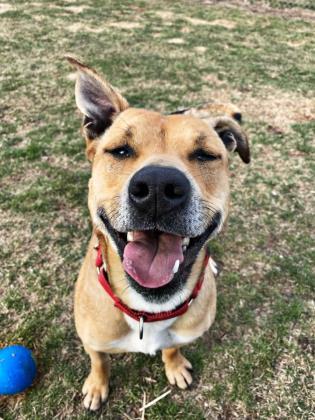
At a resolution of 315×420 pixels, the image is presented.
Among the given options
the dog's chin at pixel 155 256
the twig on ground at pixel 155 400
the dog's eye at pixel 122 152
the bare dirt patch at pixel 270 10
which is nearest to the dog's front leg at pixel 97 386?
the twig on ground at pixel 155 400

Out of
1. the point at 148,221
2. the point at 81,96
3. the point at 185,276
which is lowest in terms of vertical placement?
the point at 185,276

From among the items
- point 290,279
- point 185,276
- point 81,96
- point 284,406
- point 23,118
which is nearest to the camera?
Result: point 185,276

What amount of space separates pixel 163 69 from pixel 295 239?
4415 mm

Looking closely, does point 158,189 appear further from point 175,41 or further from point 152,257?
point 175,41

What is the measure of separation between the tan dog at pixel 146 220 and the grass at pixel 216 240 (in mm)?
453

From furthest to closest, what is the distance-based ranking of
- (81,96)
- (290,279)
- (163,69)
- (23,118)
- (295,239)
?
(163,69)
(23,118)
(295,239)
(290,279)
(81,96)

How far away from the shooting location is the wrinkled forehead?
240cm

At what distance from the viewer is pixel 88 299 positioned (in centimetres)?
274

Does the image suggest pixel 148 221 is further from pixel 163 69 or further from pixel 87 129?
pixel 163 69

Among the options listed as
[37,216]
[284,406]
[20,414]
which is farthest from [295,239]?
[20,414]

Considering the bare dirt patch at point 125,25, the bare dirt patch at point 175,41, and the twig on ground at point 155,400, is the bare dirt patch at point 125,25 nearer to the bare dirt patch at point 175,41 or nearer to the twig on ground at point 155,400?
the bare dirt patch at point 175,41

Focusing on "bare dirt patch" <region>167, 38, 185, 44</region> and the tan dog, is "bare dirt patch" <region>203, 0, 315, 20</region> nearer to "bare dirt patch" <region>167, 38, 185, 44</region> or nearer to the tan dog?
"bare dirt patch" <region>167, 38, 185, 44</region>

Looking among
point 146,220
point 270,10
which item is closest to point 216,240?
point 146,220

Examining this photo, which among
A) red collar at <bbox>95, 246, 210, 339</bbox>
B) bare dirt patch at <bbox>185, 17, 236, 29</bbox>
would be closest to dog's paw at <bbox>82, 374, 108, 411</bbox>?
red collar at <bbox>95, 246, 210, 339</bbox>
